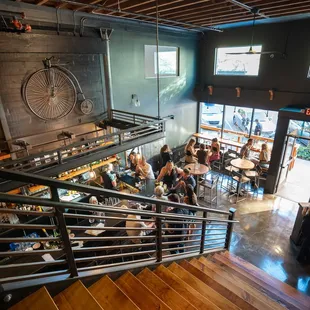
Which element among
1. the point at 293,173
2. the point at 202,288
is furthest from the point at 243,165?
the point at 202,288

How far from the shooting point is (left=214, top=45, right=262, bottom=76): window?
7391mm

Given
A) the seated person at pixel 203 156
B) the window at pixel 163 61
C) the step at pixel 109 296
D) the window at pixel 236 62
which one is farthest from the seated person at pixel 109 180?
the window at pixel 236 62

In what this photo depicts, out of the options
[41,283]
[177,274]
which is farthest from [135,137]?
[41,283]

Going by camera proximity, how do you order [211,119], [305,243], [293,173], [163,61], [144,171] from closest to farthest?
[305,243], [144,171], [163,61], [293,173], [211,119]

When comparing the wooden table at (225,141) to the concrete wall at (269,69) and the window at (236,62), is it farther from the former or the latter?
the window at (236,62)

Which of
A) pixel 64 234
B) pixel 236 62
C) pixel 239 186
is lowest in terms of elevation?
pixel 239 186

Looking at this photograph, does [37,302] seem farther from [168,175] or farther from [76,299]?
[168,175]

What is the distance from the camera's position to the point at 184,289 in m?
2.23

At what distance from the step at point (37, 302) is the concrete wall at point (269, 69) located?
298 inches

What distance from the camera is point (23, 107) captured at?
14.5 ft

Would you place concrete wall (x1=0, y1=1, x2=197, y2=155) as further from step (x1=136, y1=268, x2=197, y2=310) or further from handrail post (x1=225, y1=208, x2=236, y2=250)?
handrail post (x1=225, y1=208, x2=236, y2=250)

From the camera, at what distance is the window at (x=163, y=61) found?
693cm

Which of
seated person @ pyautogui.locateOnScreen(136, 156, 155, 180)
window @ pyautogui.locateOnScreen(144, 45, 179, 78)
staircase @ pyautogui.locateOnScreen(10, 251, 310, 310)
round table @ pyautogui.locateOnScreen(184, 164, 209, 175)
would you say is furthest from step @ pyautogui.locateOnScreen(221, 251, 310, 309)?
window @ pyautogui.locateOnScreen(144, 45, 179, 78)

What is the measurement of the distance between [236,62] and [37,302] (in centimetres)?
→ 841
